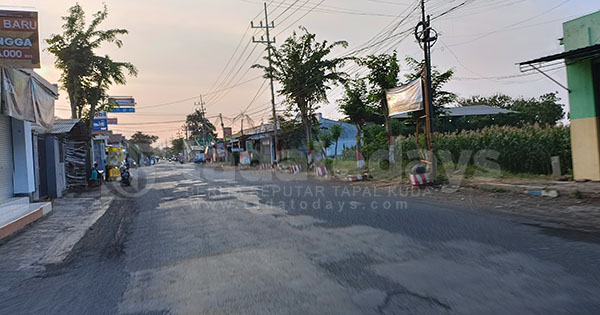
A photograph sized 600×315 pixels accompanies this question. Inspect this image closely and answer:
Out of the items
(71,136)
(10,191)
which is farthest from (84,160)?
(10,191)

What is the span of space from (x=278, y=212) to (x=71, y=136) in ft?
53.0

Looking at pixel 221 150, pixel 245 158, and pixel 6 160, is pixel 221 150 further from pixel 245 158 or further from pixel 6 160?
pixel 6 160

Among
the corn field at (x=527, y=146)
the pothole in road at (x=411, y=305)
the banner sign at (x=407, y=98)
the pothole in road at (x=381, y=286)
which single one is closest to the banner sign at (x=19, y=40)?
the pothole in road at (x=381, y=286)

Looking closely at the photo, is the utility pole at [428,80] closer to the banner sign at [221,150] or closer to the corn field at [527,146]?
the corn field at [527,146]

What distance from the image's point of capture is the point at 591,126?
1230 cm

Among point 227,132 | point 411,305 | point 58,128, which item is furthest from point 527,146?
point 227,132

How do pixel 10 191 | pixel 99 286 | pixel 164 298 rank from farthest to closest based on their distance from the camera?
pixel 10 191 < pixel 99 286 < pixel 164 298

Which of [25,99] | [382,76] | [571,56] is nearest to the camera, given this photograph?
[25,99]

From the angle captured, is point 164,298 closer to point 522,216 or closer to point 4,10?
point 522,216

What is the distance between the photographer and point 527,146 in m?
16.3

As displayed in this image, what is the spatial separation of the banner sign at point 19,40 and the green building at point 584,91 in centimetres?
1315

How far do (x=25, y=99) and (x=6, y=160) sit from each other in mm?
2026

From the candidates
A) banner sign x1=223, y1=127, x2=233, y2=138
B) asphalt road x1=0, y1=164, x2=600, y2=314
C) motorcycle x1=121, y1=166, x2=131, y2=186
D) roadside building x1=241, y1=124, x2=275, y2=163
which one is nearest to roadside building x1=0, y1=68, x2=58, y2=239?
asphalt road x1=0, y1=164, x2=600, y2=314

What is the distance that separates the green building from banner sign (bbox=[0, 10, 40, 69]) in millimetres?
13154
